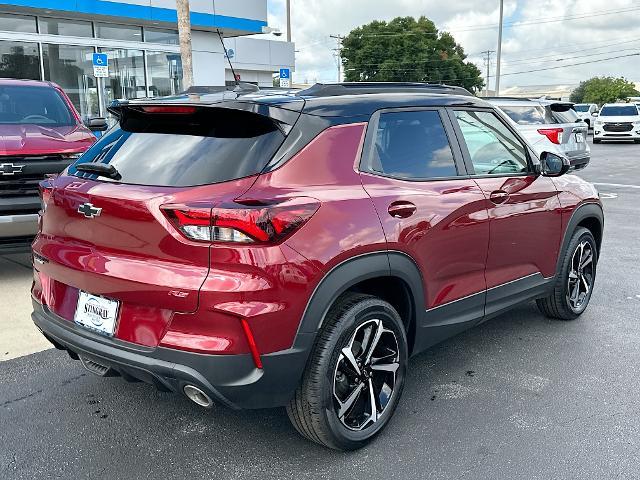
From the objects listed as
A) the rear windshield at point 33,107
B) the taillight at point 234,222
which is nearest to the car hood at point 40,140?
the rear windshield at point 33,107

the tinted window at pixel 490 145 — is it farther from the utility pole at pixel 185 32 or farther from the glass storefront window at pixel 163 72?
the glass storefront window at pixel 163 72

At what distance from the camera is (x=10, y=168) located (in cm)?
562

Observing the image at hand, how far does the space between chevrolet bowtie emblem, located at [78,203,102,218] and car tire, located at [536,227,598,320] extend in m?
3.30

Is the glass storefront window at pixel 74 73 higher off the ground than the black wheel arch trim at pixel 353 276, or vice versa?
the glass storefront window at pixel 74 73

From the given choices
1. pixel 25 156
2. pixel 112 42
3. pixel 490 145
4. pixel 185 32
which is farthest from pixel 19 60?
pixel 490 145

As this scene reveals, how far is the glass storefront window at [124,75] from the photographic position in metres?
17.6

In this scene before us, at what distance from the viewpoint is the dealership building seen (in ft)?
50.2

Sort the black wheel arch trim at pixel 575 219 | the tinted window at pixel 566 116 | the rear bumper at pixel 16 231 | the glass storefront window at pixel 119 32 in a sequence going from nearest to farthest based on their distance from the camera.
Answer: the black wheel arch trim at pixel 575 219, the rear bumper at pixel 16 231, the tinted window at pixel 566 116, the glass storefront window at pixel 119 32

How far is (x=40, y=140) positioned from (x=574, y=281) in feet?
16.4

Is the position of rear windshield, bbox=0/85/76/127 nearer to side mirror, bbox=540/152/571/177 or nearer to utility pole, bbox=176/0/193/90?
side mirror, bbox=540/152/571/177

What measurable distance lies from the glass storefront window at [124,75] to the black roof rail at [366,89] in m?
15.4

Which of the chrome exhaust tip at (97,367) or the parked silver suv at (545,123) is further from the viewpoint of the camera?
the parked silver suv at (545,123)

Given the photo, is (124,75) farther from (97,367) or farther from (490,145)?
(97,367)

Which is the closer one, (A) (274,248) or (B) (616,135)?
(A) (274,248)
